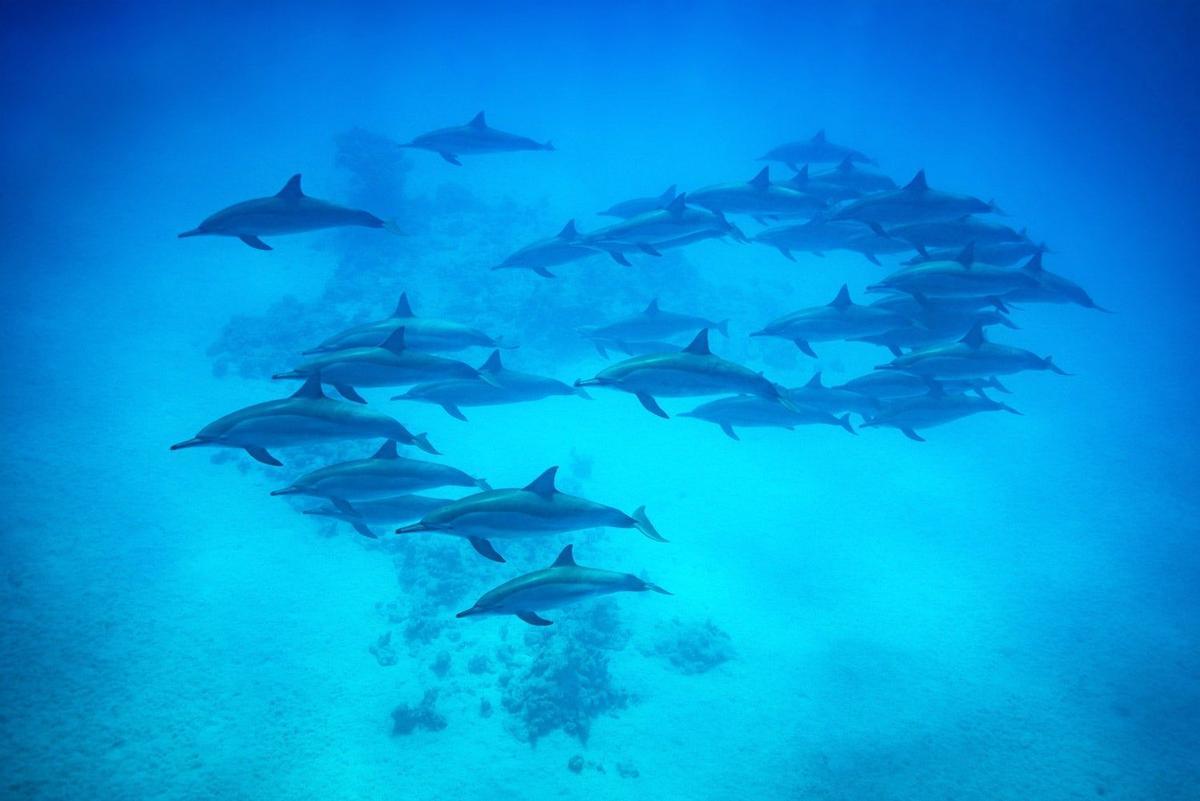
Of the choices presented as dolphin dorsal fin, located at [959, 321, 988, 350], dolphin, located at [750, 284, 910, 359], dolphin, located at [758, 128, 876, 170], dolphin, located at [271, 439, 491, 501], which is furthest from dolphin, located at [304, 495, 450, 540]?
dolphin, located at [758, 128, 876, 170]

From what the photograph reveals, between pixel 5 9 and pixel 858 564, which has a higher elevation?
pixel 5 9

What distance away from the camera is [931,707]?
367 inches

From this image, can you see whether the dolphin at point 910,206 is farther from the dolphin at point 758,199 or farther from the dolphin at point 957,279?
the dolphin at point 758,199

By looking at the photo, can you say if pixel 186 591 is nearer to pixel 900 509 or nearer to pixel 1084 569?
pixel 900 509

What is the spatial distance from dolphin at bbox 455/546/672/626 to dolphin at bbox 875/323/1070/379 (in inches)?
183

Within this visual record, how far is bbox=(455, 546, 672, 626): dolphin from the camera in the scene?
4.41 metres

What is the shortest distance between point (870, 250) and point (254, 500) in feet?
49.0

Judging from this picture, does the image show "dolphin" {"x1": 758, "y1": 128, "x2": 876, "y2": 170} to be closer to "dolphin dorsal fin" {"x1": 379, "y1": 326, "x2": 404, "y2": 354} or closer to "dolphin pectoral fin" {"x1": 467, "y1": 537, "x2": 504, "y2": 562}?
"dolphin dorsal fin" {"x1": 379, "y1": 326, "x2": 404, "y2": 354}

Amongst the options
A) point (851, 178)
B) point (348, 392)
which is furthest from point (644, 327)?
point (348, 392)

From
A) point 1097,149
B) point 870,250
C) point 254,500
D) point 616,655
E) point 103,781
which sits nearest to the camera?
point 103,781

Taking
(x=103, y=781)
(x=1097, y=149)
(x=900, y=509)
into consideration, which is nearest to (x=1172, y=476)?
(x=900, y=509)

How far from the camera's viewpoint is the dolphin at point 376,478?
5.10m

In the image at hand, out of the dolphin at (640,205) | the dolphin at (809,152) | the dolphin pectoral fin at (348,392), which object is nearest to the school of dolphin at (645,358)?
the dolphin pectoral fin at (348,392)

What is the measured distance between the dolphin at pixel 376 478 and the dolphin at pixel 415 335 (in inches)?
60.8
